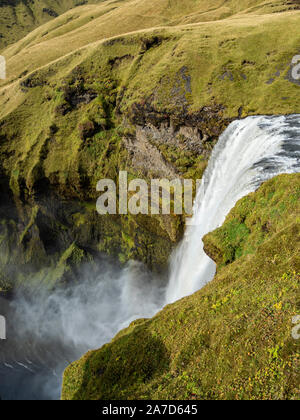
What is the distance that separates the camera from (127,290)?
1356 inches

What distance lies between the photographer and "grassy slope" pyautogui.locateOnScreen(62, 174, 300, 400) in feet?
19.1

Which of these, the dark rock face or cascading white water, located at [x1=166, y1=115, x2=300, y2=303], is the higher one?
the dark rock face

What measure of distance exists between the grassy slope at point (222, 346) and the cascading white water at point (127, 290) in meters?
7.55

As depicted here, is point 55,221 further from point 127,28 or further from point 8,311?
point 127,28

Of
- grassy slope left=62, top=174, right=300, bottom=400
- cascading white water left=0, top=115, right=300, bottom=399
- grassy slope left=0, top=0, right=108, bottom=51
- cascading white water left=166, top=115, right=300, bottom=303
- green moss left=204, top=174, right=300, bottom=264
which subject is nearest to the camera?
grassy slope left=62, top=174, right=300, bottom=400

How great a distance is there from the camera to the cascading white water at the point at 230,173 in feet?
52.7

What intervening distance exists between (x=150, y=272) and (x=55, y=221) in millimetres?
17629

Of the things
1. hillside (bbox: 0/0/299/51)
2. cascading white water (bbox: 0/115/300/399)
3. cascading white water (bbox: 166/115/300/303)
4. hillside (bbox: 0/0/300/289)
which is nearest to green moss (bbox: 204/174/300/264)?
cascading white water (bbox: 166/115/300/303)

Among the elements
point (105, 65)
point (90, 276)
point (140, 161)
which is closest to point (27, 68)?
point (105, 65)

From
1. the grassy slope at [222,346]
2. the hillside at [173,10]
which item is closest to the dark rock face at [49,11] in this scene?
the hillside at [173,10]

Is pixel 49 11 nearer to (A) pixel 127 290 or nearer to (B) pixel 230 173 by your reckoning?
(A) pixel 127 290

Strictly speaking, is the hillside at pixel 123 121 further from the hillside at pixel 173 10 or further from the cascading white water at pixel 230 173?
the cascading white water at pixel 230 173

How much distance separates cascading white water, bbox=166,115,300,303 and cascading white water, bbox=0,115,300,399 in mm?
53

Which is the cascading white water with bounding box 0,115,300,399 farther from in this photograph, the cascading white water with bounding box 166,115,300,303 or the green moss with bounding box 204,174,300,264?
the green moss with bounding box 204,174,300,264
